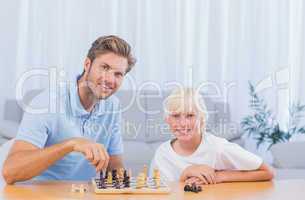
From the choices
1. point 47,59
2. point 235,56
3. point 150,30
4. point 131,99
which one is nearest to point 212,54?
point 235,56

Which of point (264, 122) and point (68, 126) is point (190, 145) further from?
point (264, 122)

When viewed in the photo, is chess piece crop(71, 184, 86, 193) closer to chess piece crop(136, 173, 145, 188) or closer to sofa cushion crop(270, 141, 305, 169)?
chess piece crop(136, 173, 145, 188)

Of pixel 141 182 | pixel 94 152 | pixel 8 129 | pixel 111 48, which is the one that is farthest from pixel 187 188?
pixel 8 129

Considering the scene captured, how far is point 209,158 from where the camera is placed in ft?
5.24

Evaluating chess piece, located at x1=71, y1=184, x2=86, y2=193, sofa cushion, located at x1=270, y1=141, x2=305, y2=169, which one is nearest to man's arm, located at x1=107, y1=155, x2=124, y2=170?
chess piece, located at x1=71, y1=184, x2=86, y2=193

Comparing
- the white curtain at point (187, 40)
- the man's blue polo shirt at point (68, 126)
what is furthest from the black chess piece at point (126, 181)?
the white curtain at point (187, 40)

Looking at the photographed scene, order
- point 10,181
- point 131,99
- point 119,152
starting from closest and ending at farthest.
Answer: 1. point 10,181
2. point 119,152
3. point 131,99

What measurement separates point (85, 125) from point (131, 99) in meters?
1.97

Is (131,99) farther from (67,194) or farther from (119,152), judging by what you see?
(67,194)

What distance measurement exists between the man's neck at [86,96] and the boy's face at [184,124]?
0.25 m

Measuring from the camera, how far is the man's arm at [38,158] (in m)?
1.29

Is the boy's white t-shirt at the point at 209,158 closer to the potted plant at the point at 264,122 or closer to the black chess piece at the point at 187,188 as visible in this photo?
the black chess piece at the point at 187,188

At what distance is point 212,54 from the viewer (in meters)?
3.80

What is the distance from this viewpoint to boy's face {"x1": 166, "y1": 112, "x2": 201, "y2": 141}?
161 centimetres
